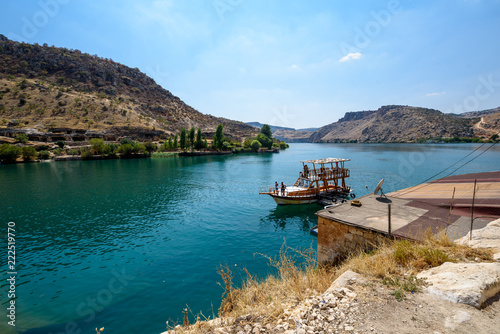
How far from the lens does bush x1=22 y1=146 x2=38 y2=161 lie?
62781mm

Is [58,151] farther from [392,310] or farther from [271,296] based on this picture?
[392,310]

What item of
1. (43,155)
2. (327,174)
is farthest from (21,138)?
(327,174)

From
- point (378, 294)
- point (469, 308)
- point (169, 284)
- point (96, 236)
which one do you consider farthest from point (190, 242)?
point (469, 308)

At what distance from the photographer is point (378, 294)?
202 inches

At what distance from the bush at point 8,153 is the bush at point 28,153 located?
1220 mm

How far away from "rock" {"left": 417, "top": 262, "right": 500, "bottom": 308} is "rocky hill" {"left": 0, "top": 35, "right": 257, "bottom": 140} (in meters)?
105

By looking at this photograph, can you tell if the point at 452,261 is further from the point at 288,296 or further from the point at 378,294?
the point at 288,296

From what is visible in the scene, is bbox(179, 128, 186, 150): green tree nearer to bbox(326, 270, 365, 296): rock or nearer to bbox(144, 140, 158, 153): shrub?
bbox(144, 140, 158, 153): shrub

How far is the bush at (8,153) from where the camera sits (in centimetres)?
5902

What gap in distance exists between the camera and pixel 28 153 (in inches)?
2494

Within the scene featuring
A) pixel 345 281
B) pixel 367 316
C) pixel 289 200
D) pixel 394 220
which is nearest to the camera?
pixel 367 316

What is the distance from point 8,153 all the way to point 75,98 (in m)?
51.9

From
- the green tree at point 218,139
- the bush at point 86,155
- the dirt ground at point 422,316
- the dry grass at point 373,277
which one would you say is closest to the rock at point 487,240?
the dry grass at point 373,277

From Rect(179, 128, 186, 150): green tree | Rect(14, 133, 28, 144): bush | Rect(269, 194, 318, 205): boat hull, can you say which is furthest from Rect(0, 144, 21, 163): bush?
Rect(269, 194, 318, 205): boat hull
